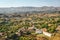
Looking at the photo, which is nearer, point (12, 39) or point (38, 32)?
point (12, 39)

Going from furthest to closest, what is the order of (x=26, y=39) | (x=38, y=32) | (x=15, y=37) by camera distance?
(x=38, y=32) → (x=15, y=37) → (x=26, y=39)

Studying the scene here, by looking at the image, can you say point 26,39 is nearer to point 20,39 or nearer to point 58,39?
point 20,39

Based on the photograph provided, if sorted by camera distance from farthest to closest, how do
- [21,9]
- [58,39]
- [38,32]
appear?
[21,9]
[38,32]
[58,39]

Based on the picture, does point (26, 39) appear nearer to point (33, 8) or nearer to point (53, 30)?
point (53, 30)

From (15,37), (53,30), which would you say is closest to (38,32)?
(53,30)

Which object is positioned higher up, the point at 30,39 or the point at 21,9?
the point at 30,39

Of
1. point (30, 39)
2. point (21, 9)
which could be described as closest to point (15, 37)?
point (30, 39)

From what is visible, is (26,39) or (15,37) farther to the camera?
(15,37)

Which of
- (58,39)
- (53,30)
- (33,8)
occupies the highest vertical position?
(58,39)

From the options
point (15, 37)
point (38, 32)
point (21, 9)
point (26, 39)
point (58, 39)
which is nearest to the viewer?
point (58, 39)
